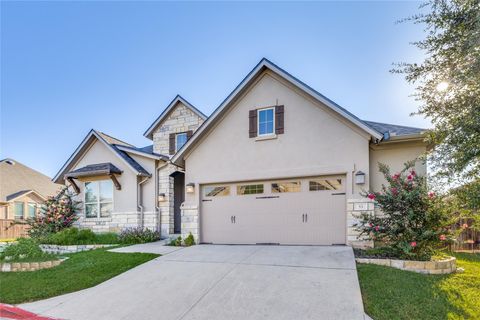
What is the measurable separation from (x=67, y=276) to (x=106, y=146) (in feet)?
25.2

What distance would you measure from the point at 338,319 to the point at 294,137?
6186mm

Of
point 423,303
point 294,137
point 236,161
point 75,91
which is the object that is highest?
point 75,91

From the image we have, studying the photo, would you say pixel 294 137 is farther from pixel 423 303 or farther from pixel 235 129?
pixel 423 303

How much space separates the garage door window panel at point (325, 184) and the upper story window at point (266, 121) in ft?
7.50

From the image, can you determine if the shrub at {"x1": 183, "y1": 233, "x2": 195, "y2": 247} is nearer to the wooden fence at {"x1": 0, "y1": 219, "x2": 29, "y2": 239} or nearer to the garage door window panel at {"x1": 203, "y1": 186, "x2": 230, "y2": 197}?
the garage door window panel at {"x1": 203, "y1": 186, "x2": 230, "y2": 197}

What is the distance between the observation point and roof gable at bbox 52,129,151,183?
12484mm

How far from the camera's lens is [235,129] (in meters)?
10.2

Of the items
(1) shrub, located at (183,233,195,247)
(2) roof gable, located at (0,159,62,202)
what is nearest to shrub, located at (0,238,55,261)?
(1) shrub, located at (183,233,195,247)

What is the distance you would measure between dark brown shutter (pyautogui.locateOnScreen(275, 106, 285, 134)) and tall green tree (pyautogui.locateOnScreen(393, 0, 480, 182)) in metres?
3.78

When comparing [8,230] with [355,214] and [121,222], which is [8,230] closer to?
[121,222]

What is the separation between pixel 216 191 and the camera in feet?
34.2

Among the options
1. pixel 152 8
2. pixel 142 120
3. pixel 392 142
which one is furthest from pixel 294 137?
pixel 142 120

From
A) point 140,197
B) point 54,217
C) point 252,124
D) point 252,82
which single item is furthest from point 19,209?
point 252,82

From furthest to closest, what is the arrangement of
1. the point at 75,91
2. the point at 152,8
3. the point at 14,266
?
1. the point at 75,91
2. the point at 152,8
3. the point at 14,266
